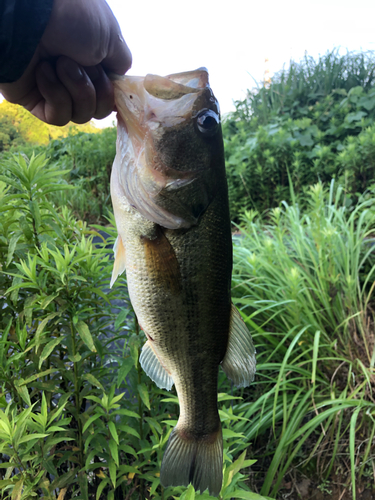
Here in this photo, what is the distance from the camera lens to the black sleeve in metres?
0.93

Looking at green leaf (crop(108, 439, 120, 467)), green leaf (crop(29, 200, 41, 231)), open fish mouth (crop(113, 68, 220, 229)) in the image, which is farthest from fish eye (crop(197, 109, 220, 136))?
green leaf (crop(108, 439, 120, 467))

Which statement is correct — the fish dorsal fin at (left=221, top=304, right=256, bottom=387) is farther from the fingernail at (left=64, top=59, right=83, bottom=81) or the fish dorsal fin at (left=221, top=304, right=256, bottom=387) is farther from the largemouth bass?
the fingernail at (left=64, top=59, right=83, bottom=81)

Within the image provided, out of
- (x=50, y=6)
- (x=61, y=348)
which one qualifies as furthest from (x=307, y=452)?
(x=50, y=6)

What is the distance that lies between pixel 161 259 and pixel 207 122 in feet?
1.43

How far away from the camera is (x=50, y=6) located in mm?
946

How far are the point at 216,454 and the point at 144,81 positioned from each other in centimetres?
122

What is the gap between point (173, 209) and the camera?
0.99 meters

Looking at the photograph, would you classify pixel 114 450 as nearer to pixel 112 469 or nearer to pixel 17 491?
→ pixel 112 469

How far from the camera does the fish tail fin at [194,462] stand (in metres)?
1.08

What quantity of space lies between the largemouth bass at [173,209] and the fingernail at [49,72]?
0.89 feet

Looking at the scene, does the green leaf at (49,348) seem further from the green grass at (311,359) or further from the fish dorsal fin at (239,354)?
the green grass at (311,359)

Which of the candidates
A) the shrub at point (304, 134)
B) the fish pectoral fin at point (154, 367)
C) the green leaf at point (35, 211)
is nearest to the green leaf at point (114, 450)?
the fish pectoral fin at point (154, 367)

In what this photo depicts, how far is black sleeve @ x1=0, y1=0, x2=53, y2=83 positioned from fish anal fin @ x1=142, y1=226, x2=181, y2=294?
2.14ft

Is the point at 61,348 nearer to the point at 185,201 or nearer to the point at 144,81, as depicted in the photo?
the point at 185,201
